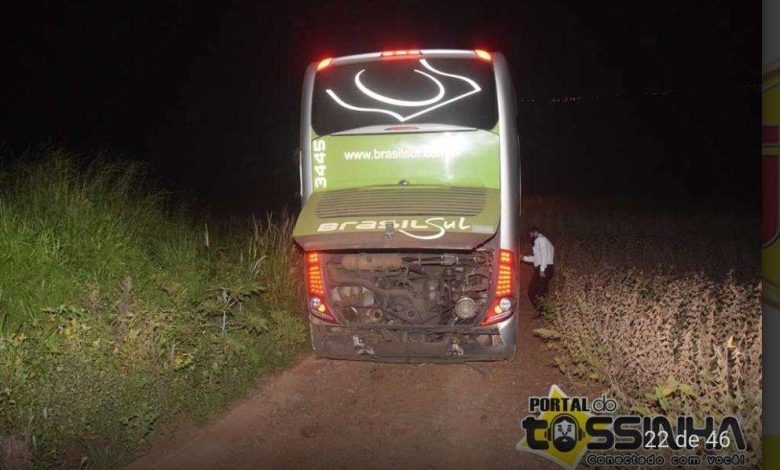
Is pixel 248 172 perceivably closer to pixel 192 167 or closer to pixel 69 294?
pixel 192 167

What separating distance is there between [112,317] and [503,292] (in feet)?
12.1

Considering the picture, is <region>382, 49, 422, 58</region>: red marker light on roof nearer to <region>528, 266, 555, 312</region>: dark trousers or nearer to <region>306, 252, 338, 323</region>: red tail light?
<region>306, 252, 338, 323</region>: red tail light

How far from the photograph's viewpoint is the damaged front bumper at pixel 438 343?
22.9 feet

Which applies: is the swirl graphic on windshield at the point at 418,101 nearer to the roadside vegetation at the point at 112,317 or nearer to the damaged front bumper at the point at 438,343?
the damaged front bumper at the point at 438,343

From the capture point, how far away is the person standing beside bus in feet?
31.8

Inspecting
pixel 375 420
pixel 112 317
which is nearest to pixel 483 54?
pixel 375 420

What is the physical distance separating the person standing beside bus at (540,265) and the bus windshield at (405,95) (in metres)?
A: 3.03

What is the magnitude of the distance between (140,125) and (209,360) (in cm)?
3061

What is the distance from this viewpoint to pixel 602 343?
6.86 metres

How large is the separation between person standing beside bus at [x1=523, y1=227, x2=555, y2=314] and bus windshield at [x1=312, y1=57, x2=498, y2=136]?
9.94 ft

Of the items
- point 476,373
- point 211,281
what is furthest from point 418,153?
point 211,281

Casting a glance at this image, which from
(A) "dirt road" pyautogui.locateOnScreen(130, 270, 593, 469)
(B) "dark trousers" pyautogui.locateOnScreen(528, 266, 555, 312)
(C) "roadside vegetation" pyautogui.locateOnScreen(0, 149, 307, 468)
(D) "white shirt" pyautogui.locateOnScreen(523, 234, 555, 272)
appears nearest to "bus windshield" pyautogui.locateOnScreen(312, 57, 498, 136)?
(C) "roadside vegetation" pyautogui.locateOnScreen(0, 149, 307, 468)

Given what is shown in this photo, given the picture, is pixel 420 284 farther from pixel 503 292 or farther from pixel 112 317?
pixel 112 317

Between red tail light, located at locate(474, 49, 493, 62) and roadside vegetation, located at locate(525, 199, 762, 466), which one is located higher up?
red tail light, located at locate(474, 49, 493, 62)
